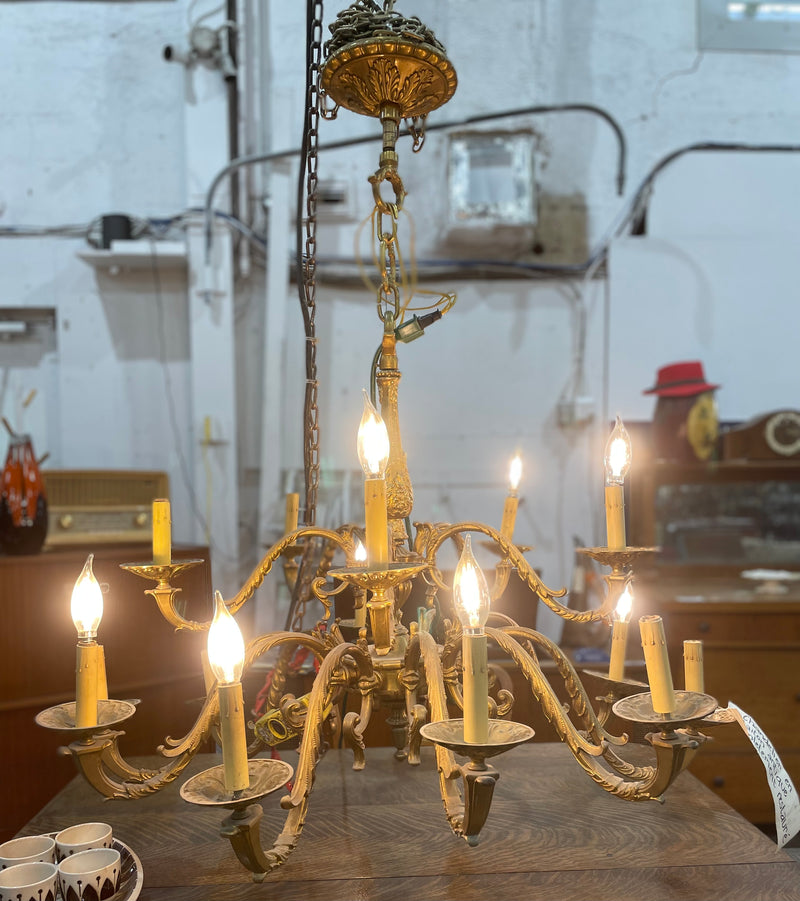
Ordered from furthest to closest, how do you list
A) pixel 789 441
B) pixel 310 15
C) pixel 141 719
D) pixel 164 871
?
pixel 789 441, pixel 141 719, pixel 310 15, pixel 164 871

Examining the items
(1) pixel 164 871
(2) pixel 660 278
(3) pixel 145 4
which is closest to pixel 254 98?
(3) pixel 145 4

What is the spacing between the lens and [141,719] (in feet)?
7.29

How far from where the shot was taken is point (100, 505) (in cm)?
248

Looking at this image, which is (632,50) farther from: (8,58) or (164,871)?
(164,871)

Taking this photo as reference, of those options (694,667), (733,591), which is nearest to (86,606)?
(694,667)

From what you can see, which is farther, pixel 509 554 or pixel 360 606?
pixel 360 606

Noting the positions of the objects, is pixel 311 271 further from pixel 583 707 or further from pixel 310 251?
pixel 583 707

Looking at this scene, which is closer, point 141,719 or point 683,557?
point 141,719

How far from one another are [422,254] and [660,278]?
1029 millimetres

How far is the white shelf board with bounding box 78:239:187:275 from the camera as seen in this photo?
2.81m

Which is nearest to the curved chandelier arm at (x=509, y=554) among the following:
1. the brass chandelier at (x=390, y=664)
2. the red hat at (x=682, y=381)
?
the brass chandelier at (x=390, y=664)

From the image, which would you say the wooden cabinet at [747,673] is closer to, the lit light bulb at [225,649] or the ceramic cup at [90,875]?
the ceramic cup at [90,875]

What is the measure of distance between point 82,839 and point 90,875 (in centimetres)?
13

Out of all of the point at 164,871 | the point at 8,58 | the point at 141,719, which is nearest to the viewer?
the point at 164,871
